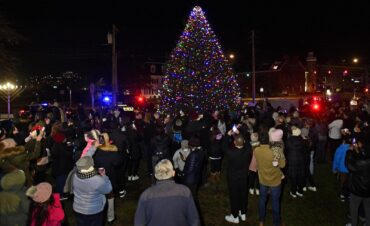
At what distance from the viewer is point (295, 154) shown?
9398 mm

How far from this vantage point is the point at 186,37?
22.2 metres

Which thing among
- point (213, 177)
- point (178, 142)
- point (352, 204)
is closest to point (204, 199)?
point (213, 177)

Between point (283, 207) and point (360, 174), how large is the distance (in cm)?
290

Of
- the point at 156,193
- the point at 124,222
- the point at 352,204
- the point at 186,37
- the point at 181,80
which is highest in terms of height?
the point at 186,37

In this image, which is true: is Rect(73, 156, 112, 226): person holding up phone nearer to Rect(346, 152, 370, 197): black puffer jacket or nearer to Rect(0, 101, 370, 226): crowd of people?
Rect(0, 101, 370, 226): crowd of people

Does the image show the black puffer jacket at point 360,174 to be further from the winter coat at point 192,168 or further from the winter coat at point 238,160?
the winter coat at point 192,168

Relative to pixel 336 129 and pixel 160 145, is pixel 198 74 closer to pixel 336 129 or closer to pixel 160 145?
pixel 336 129

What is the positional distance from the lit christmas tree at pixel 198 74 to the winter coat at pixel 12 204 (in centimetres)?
1645

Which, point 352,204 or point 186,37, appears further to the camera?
point 186,37

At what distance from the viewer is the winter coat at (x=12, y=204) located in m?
5.25

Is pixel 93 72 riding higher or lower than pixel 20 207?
higher

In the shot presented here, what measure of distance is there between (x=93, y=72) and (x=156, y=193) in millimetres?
43187

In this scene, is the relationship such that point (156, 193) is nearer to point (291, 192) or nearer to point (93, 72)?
point (291, 192)

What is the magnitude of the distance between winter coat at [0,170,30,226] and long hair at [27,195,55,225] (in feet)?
0.46
